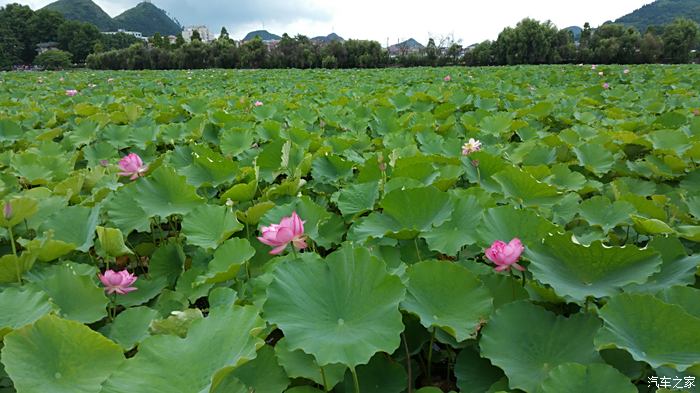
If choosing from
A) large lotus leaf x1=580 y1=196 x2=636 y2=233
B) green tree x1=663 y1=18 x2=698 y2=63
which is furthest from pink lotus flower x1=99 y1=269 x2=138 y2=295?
green tree x1=663 y1=18 x2=698 y2=63

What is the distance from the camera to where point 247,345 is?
67cm

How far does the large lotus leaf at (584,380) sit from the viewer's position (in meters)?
0.62

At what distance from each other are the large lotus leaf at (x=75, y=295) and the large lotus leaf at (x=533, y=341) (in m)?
0.78

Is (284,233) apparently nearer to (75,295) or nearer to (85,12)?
(75,295)

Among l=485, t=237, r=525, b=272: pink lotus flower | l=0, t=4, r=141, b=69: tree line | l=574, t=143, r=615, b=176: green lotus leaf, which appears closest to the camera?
l=485, t=237, r=525, b=272: pink lotus flower

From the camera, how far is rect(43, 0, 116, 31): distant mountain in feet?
296

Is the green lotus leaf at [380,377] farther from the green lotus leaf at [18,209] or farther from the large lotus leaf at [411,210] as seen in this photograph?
the green lotus leaf at [18,209]

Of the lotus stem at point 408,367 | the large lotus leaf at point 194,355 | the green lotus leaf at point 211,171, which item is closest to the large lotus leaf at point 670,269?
the lotus stem at point 408,367

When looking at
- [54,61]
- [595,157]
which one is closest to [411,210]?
[595,157]

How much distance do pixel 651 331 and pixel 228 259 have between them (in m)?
0.86

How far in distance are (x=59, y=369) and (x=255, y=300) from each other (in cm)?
36

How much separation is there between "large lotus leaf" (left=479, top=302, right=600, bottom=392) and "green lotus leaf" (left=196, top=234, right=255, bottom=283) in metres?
0.55

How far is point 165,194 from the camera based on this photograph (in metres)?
1.34

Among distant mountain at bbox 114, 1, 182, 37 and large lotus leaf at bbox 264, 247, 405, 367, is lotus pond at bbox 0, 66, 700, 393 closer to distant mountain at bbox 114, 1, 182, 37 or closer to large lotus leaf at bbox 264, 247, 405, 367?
large lotus leaf at bbox 264, 247, 405, 367
